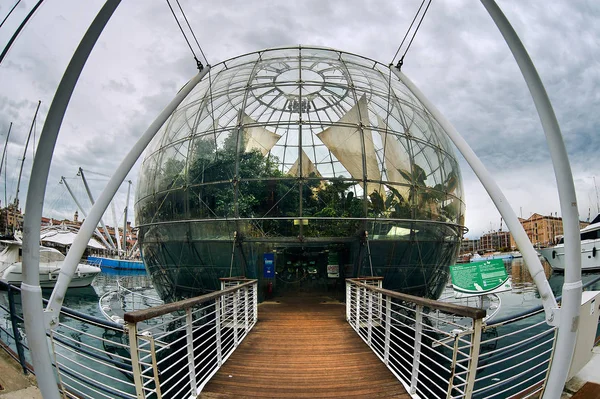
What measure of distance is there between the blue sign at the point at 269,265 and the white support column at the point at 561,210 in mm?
8072

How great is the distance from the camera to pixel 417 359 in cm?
407

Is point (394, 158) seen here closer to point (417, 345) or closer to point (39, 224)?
point (417, 345)

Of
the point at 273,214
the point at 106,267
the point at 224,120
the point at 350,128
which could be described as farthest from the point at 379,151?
the point at 106,267

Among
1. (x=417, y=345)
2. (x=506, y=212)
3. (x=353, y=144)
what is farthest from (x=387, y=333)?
(x=353, y=144)

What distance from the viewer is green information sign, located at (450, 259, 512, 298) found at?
8.52 meters

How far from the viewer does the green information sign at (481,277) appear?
852cm

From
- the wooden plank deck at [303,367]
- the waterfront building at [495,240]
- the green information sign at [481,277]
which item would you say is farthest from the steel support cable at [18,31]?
the waterfront building at [495,240]

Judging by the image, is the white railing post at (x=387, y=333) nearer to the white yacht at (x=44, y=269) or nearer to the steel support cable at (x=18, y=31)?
the steel support cable at (x=18, y=31)

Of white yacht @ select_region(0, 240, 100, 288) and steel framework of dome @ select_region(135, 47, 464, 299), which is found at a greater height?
steel framework of dome @ select_region(135, 47, 464, 299)

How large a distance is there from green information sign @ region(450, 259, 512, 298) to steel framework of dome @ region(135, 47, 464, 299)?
1964 mm

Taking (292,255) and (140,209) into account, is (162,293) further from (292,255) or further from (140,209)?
(292,255)

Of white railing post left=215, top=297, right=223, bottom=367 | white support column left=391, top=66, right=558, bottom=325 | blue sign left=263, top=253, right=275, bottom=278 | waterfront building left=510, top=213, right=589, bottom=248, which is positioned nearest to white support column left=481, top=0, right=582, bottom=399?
white support column left=391, top=66, right=558, bottom=325

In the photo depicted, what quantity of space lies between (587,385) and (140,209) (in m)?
12.9

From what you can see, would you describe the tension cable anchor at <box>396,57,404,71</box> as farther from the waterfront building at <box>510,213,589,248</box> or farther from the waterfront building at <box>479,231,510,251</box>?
the waterfront building at <box>479,231,510,251</box>
